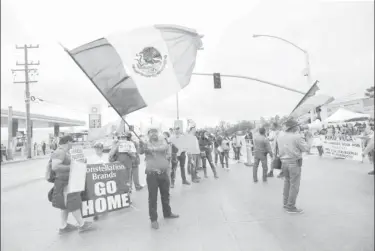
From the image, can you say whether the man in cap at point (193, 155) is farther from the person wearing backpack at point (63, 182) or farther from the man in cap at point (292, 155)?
the person wearing backpack at point (63, 182)

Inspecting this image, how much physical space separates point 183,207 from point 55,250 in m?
2.46

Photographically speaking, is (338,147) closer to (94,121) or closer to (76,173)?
(76,173)

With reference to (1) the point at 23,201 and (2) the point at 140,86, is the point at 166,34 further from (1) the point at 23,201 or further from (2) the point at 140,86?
(1) the point at 23,201

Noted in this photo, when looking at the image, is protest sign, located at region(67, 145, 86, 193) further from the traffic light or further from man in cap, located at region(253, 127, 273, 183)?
the traffic light

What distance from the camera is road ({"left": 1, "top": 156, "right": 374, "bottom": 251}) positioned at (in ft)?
11.3

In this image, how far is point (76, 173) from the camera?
4434mm

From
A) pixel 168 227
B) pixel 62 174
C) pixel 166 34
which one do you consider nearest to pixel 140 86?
pixel 166 34

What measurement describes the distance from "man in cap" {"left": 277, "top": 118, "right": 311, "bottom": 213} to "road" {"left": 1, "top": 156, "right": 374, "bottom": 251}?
0.28m

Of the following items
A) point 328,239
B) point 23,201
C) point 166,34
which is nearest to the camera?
point 328,239

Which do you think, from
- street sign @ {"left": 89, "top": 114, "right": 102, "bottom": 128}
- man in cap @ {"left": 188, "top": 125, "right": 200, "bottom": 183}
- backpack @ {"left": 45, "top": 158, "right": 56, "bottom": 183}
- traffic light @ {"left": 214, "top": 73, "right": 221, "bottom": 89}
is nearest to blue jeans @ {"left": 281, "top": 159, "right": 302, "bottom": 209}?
man in cap @ {"left": 188, "top": 125, "right": 200, "bottom": 183}

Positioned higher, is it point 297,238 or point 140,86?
point 140,86

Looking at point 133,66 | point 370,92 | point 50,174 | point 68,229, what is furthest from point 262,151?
point 370,92

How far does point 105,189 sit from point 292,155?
133 inches

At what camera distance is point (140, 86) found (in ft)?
14.8
